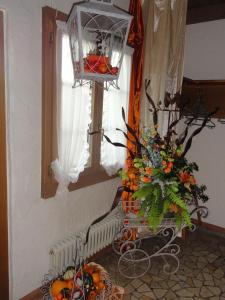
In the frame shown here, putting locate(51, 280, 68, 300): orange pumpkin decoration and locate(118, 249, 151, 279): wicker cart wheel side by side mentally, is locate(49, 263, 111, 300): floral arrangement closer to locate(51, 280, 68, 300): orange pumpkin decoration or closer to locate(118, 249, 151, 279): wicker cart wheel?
locate(51, 280, 68, 300): orange pumpkin decoration

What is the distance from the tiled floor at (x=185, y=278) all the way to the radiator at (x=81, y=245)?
24cm

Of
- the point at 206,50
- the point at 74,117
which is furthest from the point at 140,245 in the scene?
the point at 206,50

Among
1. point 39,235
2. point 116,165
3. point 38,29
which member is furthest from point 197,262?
point 38,29

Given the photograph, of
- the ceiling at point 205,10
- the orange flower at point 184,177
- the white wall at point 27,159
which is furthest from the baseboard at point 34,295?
the ceiling at point 205,10

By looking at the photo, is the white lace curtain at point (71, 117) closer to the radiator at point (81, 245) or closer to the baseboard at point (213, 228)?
the radiator at point (81, 245)

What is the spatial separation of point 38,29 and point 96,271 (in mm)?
1659

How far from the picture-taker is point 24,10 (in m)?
1.66

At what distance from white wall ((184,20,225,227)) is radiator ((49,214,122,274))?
1.37 metres

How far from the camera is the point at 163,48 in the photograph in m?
2.37

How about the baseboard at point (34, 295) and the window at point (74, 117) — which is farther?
the baseboard at point (34, 295)

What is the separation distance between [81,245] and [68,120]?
1.08 metres

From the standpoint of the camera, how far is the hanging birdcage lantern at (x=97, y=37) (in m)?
1.32

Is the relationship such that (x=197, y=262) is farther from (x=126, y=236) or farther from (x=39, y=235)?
(x=39, y=235)

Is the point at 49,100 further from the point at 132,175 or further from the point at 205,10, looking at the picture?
the point at 205,10
